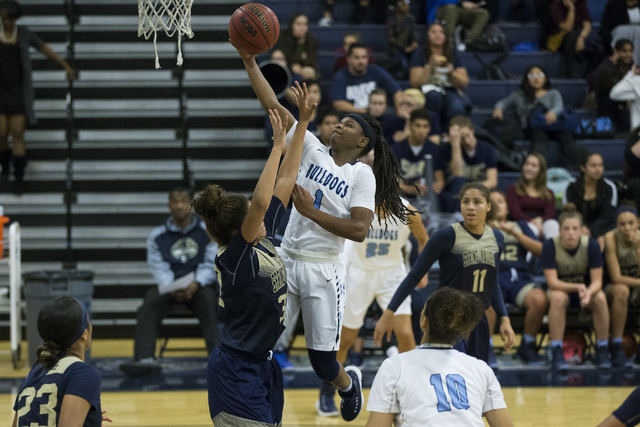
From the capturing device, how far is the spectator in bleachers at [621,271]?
21.0ft

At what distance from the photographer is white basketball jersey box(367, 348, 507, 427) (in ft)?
8.29

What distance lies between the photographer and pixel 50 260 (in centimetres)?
764

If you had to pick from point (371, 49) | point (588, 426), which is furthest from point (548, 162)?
point (588, 426)

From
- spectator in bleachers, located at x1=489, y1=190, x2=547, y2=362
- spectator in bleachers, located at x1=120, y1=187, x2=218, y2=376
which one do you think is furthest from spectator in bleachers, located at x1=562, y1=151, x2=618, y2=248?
spectator in bleachers, located at x1=120, y1=187, x2=218, y2=376

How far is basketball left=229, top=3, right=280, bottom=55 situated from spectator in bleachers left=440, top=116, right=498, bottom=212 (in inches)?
150

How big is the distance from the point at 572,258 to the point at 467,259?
102 inches

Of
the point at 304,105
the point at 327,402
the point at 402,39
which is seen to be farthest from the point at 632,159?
the point at 304,105

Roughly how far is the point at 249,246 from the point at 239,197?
21cm

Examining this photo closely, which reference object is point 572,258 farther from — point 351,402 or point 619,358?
point 351,402

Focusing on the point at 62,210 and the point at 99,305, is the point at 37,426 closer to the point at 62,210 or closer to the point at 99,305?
the point at 99,305

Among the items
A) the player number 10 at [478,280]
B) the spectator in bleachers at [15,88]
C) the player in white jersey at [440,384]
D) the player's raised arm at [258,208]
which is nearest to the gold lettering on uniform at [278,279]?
the player's raised arm at [258,208]

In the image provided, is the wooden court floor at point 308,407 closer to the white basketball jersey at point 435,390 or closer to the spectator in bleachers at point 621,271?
the spectator in bleachers at point 621,271

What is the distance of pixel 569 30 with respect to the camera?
31.3ft

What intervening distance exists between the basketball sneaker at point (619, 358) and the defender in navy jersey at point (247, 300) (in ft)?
13.7
